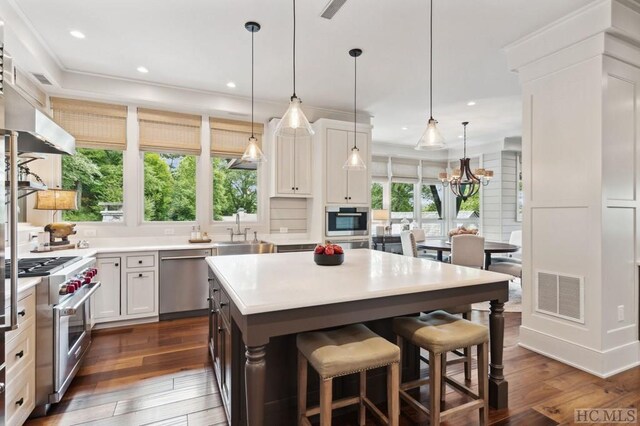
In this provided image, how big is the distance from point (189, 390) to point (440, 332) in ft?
6.06

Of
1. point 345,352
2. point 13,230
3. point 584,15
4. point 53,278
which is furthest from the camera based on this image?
point 584,15

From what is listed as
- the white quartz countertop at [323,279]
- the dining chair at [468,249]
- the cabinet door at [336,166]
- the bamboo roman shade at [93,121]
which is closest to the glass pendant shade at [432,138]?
the white quartz countertop at [323,279]

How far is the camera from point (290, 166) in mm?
4781

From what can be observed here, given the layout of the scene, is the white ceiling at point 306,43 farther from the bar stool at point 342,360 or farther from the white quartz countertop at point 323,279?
Result: the bar stool at point 342,360

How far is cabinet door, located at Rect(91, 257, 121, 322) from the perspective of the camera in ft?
11.8

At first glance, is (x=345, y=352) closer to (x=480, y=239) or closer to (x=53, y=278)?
(x=53, y=278)

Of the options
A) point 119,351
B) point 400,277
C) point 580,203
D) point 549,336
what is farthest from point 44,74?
point 549,336

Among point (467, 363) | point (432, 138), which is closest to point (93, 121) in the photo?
point (432, 138)

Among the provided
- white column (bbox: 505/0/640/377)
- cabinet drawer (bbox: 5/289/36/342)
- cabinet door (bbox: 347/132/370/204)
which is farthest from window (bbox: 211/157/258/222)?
white column (bbox: 505/0/640/377)

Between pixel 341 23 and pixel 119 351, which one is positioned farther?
A: pixel 119 351

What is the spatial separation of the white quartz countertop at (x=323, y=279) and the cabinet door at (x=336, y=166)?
2.17m

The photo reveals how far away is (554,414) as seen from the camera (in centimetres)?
209

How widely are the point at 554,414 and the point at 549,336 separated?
1034 mm

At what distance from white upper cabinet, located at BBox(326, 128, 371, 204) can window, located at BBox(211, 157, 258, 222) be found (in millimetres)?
1156
